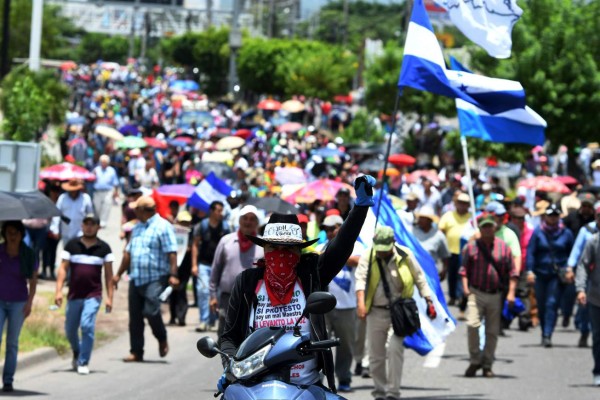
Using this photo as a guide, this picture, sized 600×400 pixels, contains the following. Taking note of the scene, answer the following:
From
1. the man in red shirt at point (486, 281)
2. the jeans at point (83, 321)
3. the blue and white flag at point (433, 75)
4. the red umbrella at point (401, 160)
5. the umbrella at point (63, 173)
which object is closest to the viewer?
the blue and white flag at point (433, 75)

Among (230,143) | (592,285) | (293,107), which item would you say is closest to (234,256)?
(592,285)

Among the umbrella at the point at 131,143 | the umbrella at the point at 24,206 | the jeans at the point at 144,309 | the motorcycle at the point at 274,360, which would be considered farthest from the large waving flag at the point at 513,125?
the umbrella at the point at 131,143

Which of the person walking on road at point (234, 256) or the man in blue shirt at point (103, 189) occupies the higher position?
the person walking on road at point (234, 256)

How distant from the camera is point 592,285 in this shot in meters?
15.4

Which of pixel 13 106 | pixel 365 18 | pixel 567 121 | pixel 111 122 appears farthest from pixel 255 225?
pixel 365 18

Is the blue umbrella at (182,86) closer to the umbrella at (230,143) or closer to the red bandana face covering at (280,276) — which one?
the umbrella at (230,143)

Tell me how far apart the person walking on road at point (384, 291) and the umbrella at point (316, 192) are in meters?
8.40

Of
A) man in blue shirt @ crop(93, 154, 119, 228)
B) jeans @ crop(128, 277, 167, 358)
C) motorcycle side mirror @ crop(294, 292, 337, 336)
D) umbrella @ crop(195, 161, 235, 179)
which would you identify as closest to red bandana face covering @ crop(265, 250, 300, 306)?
motorcycle side mirror @ crop(294, 292, 337, 336)

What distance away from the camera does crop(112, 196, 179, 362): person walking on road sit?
52.0 feet

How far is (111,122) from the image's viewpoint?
55906 millimetres

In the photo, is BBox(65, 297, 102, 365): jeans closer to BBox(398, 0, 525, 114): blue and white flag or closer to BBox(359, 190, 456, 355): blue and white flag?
BBox(359, 190, 456, 355): blue and white flag

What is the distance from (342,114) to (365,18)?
107433mm

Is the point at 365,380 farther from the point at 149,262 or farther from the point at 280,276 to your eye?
the point at 280,276

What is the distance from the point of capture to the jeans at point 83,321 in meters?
15.4
